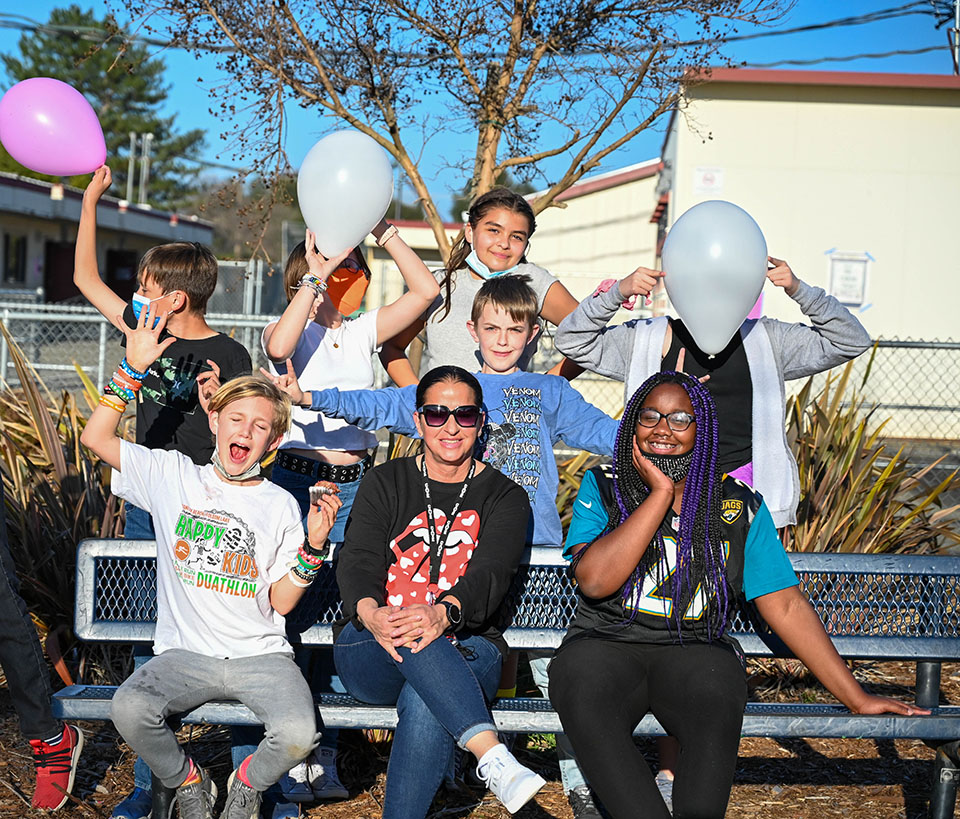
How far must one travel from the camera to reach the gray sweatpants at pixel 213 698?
8.87ft

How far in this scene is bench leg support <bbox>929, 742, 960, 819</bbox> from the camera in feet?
9.92

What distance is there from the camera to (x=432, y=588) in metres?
2.94

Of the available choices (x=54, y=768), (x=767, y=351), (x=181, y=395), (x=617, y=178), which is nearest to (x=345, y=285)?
(x=181, y=395)

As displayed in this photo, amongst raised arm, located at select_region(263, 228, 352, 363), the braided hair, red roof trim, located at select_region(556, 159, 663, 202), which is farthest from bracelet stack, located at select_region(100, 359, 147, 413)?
red roof trim, located at select_region(556, 159, 663, 202)

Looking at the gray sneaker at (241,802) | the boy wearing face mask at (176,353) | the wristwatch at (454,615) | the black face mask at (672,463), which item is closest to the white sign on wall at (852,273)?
the black face mask at (672,463)

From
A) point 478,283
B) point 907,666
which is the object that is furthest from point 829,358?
point 907,666

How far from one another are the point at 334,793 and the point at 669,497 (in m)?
1.55

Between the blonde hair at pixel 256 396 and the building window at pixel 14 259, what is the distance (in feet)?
105

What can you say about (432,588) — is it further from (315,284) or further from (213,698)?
(315,284)

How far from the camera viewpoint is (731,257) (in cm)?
294

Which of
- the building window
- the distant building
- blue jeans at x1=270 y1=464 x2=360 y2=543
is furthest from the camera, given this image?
the building window

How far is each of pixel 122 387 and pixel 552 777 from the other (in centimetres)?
203

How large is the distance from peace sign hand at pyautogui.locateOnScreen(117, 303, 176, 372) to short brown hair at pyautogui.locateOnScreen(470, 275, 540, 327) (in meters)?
1.00

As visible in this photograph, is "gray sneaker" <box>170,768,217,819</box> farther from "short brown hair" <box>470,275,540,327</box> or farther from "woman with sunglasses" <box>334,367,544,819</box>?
"short brown hair" <box>470,275,540,327</box>
